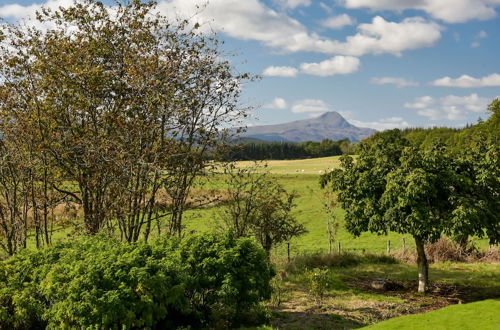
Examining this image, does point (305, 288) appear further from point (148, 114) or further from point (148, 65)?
point (148, 65)

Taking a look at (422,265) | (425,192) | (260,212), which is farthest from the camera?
(260,212)

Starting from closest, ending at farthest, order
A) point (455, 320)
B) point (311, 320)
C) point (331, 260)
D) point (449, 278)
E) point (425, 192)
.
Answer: point (455, 320) → point (311, 320) → point (425, 192) → point (449, 278) → point (331, 260)

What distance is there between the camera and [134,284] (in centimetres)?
1176

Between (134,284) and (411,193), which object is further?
(411,193)

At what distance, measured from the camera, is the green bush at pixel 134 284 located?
11.3 metres

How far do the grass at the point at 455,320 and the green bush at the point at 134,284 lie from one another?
4767mm

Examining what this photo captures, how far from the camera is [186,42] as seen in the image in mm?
20016

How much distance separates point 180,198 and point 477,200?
13371 mm

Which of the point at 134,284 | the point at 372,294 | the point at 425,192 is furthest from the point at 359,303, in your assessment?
the point at 134,284

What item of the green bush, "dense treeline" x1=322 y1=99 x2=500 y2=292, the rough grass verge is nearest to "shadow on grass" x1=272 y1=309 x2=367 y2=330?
the green bush

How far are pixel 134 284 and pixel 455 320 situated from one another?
431 inches

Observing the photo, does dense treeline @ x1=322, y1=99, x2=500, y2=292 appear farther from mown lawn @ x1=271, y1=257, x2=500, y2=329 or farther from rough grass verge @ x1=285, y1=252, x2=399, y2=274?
rough grass verge @ x1=285, y1=252, x2=399, y2=274

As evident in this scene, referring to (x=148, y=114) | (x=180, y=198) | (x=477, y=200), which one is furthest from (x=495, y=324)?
(x=148, y=114)

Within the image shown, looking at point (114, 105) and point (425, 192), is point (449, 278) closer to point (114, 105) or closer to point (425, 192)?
point (425, 192)
